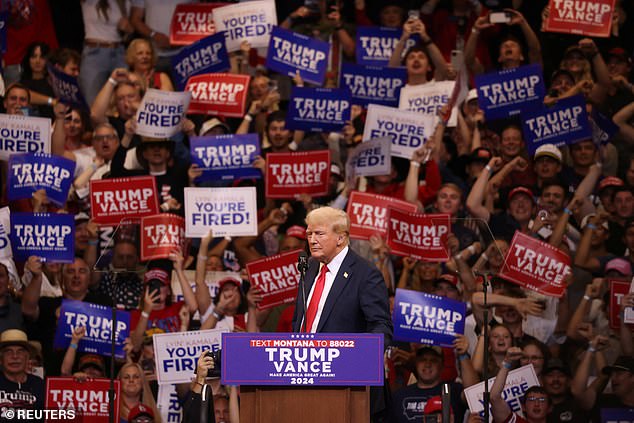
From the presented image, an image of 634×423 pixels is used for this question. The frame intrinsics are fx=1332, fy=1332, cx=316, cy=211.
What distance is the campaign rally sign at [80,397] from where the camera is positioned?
27.8 feet

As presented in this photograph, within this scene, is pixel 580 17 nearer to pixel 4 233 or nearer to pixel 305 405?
pixel 4 233

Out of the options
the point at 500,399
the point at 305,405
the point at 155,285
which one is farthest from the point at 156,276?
the point at 305,405

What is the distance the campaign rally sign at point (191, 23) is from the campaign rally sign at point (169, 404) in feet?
13.3

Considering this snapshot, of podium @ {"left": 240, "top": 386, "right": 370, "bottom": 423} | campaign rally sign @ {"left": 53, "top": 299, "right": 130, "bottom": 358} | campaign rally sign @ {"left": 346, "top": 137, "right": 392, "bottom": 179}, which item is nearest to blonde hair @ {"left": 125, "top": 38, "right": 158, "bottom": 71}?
campaign rally sign @ {"left": 346, "top": 137, "right": 392, "bottom": 179}

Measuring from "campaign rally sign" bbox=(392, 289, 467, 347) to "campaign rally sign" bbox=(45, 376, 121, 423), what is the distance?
6.38 ft

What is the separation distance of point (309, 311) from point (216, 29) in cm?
588

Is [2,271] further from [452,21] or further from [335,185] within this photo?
[452,21]

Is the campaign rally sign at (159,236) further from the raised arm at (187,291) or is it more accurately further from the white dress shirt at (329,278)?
the white dress shirt at (329,278)

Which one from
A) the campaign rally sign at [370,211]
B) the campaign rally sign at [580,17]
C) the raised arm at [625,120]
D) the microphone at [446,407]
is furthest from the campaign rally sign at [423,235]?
the microphone at [446,407]

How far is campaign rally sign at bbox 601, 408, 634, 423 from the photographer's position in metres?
8.44

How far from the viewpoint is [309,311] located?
6.21m

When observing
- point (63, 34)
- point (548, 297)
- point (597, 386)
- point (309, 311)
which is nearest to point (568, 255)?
point (548, 297)

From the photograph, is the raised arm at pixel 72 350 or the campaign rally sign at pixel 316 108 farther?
the campaign rally sign at pixel 316 108

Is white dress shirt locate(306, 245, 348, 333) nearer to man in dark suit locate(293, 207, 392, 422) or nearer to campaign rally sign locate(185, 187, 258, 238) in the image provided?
man in dark suit locate(293, 207, 392, 422)
